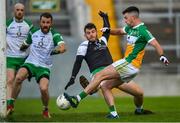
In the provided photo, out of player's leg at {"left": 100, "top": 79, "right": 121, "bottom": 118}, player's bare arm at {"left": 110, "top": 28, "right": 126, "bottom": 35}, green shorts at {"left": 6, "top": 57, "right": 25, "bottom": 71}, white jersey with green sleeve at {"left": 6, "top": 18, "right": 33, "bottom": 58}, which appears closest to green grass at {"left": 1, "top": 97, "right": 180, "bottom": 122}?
player's leg at {"left": 100, "top": 79, "right": 121, "bottom": 118}

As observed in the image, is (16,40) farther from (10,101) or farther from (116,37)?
(116,37)

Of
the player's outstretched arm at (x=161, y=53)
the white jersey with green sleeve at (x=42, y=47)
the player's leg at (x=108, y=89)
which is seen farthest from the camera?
the white jersey with green sleeve at (x=42, y=47)

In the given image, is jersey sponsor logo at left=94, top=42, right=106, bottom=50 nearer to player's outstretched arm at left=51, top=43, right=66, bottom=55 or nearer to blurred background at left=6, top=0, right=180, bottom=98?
player's outstretched arm at left=51, top=43, right=66, bottom=55

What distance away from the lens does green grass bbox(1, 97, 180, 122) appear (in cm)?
1434

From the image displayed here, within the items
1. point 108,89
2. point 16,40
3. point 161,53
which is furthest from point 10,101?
point 161,53

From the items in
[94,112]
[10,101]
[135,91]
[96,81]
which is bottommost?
[94,112]

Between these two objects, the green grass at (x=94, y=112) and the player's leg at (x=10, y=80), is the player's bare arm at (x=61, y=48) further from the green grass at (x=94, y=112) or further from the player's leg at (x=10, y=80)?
the player's leg at (x=10, y=80)

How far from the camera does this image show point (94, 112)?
16.6 metres

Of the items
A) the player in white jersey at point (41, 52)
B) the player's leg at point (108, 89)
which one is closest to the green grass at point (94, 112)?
the player's leg at point (108, 89)

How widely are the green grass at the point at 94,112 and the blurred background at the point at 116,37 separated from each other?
154 cm

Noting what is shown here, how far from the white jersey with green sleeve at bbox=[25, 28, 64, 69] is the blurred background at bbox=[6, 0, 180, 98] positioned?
5.22 metres

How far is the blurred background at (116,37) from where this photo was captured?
2338 cm

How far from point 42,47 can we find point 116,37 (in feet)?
40.2

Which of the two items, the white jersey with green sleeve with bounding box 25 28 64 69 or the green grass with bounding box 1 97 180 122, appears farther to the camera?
the white jersey with green sleeve with bounding box 25 28 64 69
